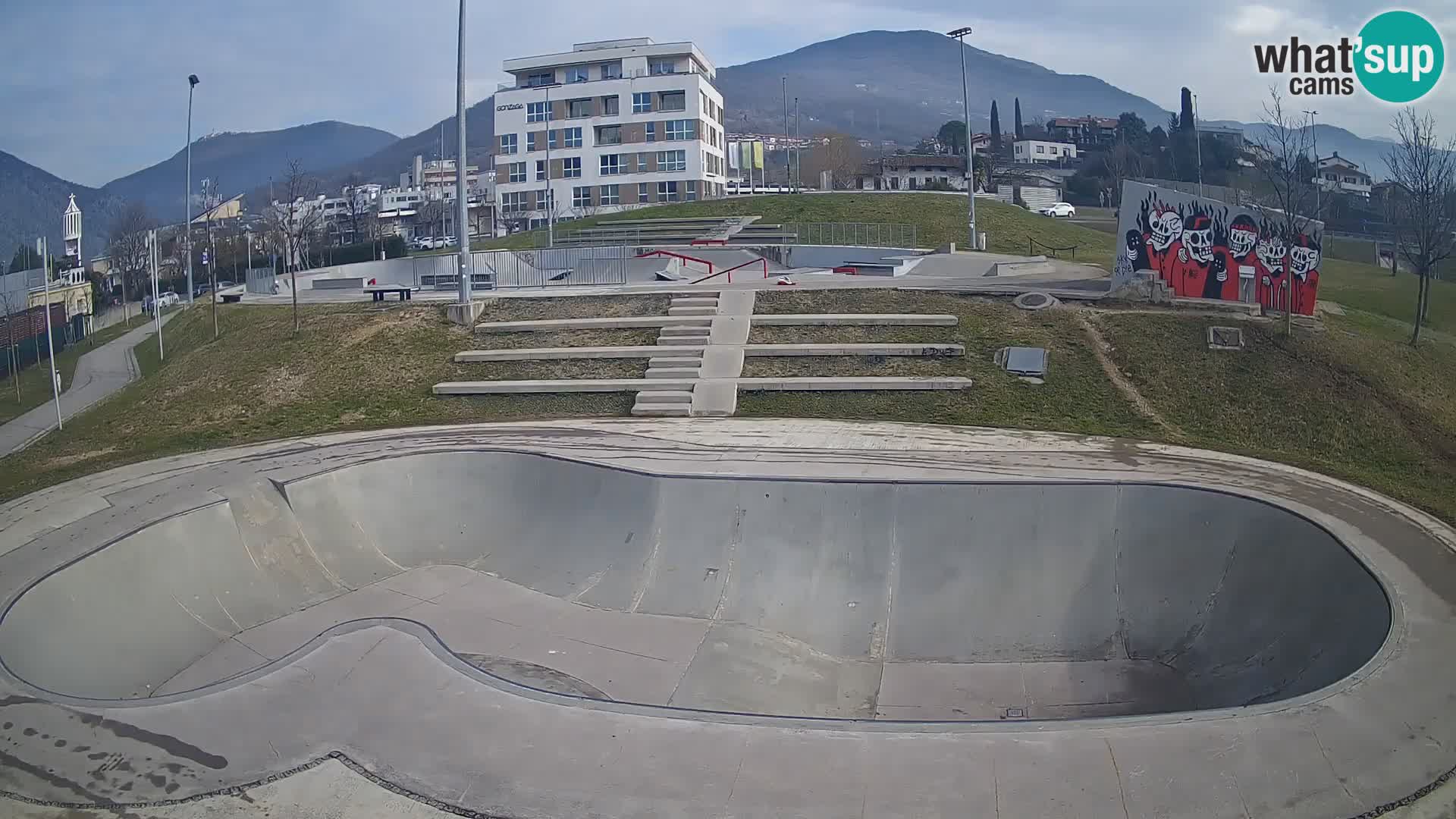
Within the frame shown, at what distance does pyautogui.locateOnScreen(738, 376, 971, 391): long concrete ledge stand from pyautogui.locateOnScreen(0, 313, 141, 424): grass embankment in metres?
18.5

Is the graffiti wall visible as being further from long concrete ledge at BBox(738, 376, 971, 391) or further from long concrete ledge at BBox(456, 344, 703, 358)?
long concrete ledge at BBox(456, 344, 703, 358)

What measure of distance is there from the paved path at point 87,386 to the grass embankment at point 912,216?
875 inches

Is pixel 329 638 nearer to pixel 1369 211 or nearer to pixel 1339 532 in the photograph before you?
pixel 1339 532

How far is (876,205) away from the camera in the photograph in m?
59.3

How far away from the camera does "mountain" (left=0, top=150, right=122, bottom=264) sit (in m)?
17.1

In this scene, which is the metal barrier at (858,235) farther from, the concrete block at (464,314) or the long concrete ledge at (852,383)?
the long concrete ledge at (852,383)

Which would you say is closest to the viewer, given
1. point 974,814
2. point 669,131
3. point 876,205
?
point 974,814

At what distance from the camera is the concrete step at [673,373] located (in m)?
25.3

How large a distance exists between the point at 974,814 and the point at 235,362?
1041 inches

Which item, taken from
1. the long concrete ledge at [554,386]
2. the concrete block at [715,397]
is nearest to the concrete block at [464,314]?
the long concrete ledge at [554,386]

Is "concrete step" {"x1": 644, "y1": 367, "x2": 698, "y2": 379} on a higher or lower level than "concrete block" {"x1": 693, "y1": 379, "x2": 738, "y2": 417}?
higher

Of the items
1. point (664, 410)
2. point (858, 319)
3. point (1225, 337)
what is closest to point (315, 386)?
point (664, 410)

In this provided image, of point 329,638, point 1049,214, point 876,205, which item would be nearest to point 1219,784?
point 329,638

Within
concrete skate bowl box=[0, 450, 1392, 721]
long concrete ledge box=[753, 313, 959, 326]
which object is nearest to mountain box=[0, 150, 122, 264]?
concrete skate bowl box=[0, 450, 1392, 721]
